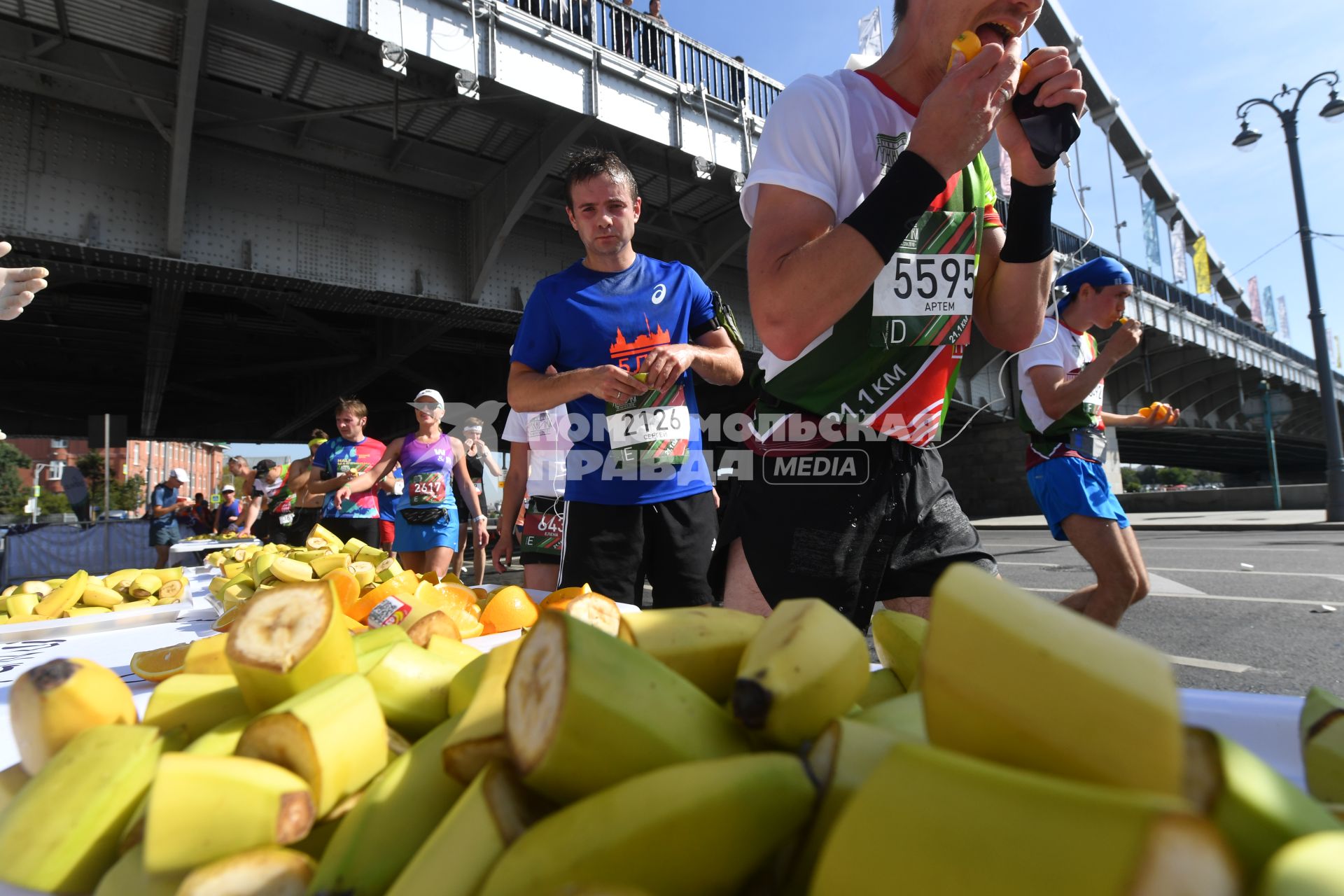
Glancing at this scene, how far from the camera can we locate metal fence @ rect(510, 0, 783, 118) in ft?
26.2

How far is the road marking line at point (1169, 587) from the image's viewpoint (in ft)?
18.9

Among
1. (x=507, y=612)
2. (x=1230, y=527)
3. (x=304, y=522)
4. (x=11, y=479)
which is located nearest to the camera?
(x=507, y=612)

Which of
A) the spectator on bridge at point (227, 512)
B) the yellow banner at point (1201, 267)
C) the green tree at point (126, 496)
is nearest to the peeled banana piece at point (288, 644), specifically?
the spectator on bridge at point (227, 512)

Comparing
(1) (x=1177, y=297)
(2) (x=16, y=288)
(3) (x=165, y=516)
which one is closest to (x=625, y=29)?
(2) (x=16, y=288)

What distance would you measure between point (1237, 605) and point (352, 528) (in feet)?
22.5

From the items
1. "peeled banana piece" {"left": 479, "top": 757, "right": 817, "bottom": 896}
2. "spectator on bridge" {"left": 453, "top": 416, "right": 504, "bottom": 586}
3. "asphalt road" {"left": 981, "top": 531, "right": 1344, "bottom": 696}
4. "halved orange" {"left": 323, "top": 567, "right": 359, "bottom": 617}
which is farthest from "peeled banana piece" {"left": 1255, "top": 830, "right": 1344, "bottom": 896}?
"spectator on bridge" {"left": 453, "top": 416, "right": 504, "bottom": 586}

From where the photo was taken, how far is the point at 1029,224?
1.60 meters

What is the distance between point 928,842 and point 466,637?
122cm

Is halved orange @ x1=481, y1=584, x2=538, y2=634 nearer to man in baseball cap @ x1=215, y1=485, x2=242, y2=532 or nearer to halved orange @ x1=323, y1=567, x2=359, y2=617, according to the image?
halved orange @ x1=323, y1=567, x2=359, y2=617

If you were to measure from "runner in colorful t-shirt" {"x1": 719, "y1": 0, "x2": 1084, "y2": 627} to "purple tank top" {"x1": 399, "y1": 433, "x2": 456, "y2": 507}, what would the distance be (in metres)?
3.85

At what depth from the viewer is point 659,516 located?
2.31m

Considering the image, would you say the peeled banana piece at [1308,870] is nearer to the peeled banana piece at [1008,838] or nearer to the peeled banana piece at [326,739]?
the peeled banana piece at [1008,838]

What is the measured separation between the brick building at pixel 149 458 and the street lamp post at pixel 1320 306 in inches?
2526

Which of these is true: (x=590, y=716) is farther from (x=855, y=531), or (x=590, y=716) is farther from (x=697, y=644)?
(x=855, y=531)
